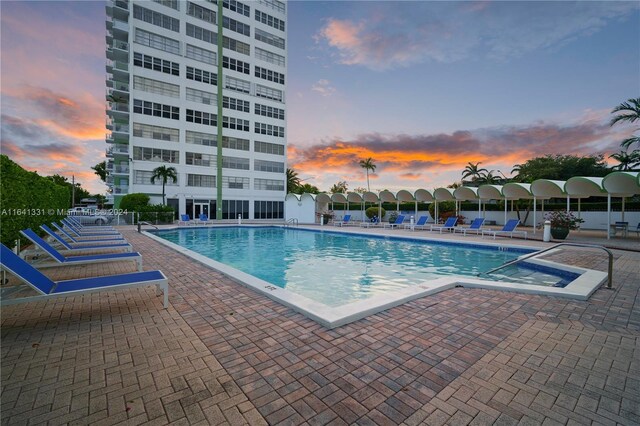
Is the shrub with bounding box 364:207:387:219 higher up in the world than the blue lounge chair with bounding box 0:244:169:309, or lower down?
higher up

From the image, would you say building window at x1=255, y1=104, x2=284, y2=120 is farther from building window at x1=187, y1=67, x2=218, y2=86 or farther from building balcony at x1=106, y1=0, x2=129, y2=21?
building balcony at x1=106, y1=0, x2=129, y2=21

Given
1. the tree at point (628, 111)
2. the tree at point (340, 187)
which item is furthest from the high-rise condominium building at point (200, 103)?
the tree at point (628, 111)

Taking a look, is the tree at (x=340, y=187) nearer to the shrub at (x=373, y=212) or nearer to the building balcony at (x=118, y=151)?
the shrub at (x=373, y=212)

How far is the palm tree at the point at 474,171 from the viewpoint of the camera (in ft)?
147

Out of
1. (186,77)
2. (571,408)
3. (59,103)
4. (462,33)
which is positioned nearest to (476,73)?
(462,33)

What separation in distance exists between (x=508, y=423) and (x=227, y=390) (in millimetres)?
2145

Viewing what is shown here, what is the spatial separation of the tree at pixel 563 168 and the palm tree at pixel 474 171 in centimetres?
655

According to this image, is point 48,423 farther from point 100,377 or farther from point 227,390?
point 227,390

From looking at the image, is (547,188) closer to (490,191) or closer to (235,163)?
(490,191)

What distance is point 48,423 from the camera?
2047mm

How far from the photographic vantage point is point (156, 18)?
31.8 m

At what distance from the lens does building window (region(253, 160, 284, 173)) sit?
38.3 m

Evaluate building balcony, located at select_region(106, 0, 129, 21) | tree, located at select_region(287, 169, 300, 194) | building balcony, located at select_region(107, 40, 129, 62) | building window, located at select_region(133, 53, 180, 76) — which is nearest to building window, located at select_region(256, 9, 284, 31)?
building window, located at select_region(133, 53, 180, 76)

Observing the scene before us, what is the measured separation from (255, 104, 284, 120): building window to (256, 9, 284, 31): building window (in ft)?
37.3
